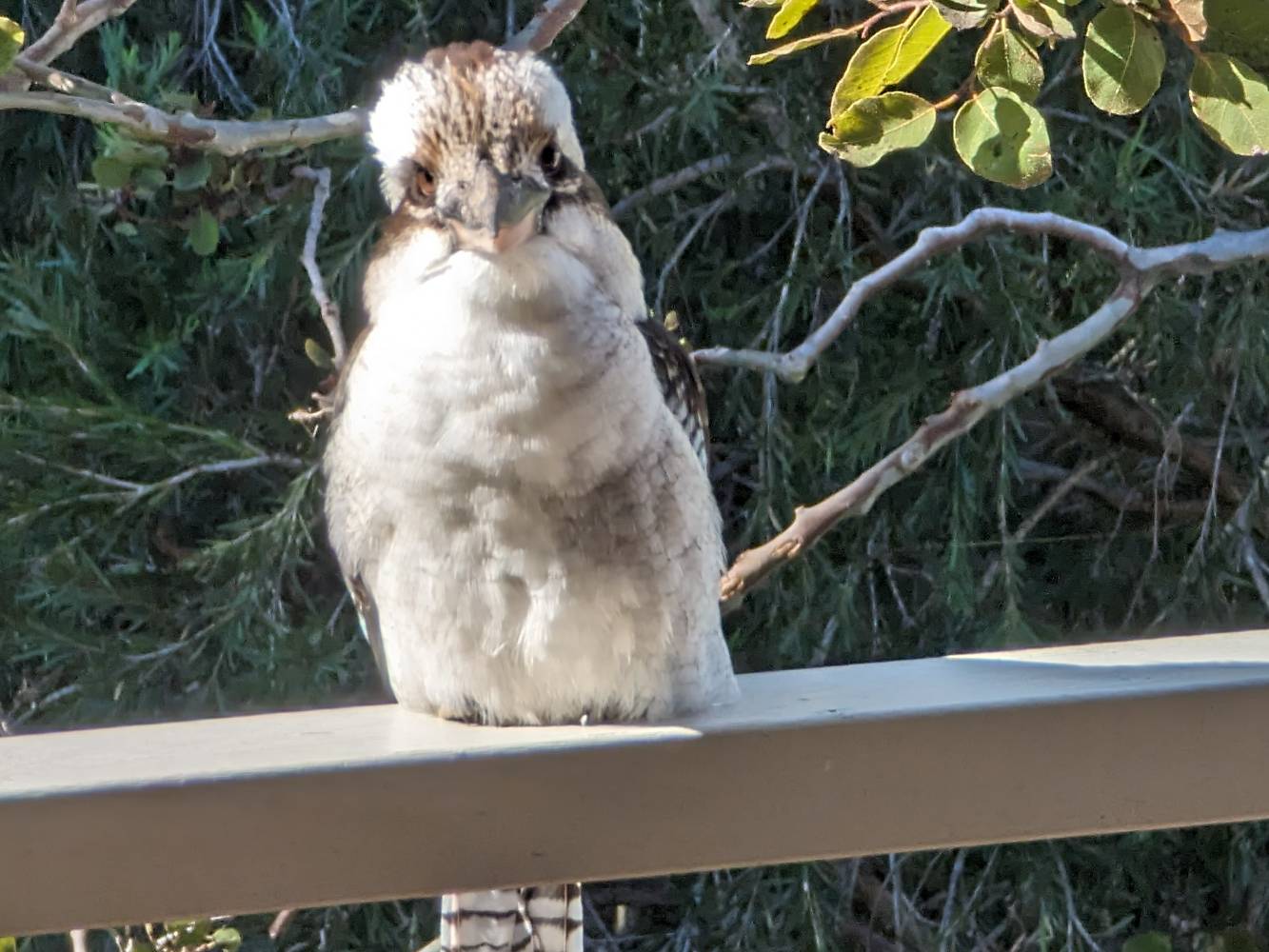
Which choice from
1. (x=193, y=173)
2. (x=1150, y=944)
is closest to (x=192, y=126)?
(x=193, y=173)

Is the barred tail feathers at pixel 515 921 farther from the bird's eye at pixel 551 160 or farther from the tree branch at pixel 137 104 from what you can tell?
the tree branch at pixel 137 104

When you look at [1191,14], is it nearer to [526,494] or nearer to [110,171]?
[526,494]

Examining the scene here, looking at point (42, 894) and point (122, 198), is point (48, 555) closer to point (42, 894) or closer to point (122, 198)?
point (122, 198)

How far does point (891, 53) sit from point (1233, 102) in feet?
0.54

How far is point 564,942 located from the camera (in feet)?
3.74

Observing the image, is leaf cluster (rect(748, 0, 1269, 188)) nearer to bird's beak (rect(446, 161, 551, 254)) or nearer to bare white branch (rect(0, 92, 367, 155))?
bird's beak (rect(446, 161, 551, 254))

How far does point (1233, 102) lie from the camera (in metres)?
0.75

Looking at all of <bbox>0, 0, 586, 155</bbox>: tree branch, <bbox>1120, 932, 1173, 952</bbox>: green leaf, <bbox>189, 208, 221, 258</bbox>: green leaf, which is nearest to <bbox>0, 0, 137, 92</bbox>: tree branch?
<bbox>0, 0, 586, 155</bbox>: tree branch

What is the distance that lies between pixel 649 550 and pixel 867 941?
1.09 m

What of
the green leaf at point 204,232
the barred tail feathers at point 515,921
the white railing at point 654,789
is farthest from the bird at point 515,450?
the green leaf at point 204,232

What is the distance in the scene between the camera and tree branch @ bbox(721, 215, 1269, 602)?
146 centimetres

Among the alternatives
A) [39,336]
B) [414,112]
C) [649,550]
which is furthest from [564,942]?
[39,336]

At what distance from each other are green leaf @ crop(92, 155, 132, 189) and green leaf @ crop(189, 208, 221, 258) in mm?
98

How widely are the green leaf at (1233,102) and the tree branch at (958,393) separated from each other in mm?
712
